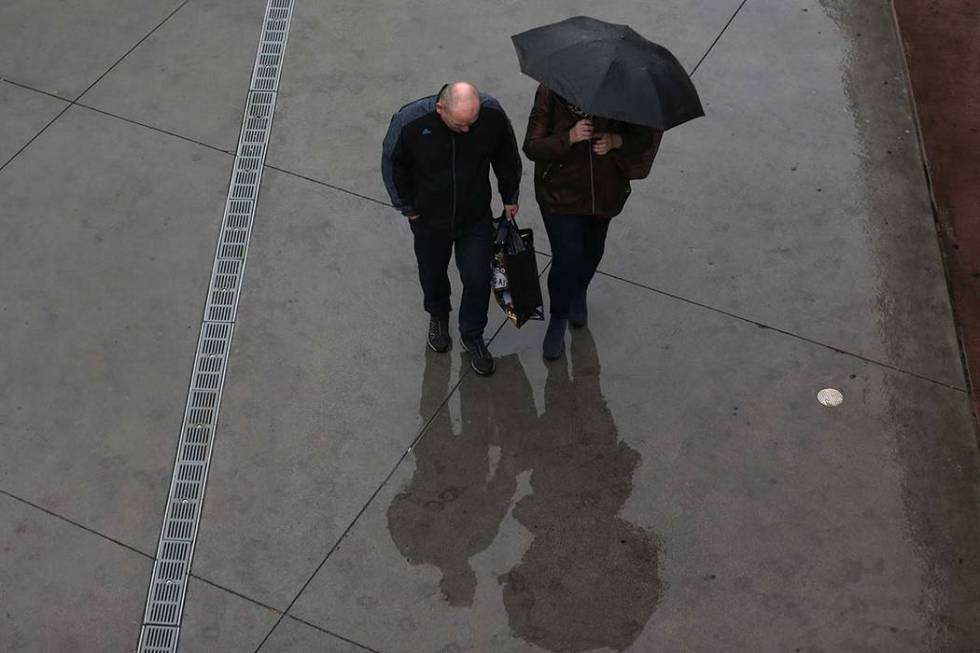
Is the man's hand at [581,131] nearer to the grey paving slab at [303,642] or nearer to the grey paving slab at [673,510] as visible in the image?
the grey paving slab at [673,510]

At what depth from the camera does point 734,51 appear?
737cm

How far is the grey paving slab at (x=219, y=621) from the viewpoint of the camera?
15.9 ft

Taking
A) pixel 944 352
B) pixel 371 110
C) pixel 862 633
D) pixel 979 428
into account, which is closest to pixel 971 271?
pixel 944 352

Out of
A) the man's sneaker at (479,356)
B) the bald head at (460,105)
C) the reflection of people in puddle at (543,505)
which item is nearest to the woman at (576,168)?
the bald head at (460,105)

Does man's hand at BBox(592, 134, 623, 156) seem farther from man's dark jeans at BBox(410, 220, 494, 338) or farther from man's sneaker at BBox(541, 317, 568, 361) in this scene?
man's sneaker at BBox(541, 317, 568, 361)

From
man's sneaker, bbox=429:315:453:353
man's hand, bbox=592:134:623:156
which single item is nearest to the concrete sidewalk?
man's sneaker, bbox=429:315:453:353

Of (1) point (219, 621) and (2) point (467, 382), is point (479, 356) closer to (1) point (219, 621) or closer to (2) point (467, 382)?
(2) point (467, 382)

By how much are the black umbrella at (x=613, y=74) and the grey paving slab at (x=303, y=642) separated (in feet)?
8.24

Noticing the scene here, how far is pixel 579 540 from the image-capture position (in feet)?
16.9

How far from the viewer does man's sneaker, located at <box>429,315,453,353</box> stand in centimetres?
577

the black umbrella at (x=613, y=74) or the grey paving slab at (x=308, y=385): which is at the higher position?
the black umbrella at (x=613, y=74)

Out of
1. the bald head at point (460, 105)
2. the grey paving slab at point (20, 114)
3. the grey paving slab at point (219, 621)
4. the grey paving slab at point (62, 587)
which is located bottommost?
the grey paving slab at point (62, 587)

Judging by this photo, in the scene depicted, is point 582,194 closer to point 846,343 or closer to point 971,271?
point 846,343

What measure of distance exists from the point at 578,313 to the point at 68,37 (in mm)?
4079
